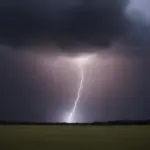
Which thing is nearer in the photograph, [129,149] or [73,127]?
[129,149]

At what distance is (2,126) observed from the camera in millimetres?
41094

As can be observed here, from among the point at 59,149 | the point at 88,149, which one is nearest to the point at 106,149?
the point at 88,149

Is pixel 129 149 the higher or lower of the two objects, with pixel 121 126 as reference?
lower

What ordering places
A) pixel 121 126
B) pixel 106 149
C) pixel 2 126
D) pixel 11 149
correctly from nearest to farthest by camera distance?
pixel 11 149
pixel 106 149
pixel 2 126
pixel 121 126

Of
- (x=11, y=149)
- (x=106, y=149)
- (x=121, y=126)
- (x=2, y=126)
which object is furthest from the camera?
(x=121, y=126)

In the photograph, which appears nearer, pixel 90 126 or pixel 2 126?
pixel 2 126

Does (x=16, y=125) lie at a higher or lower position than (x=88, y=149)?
higher

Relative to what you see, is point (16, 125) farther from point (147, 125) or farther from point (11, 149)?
point (11, 149)

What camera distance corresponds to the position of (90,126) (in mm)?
45000

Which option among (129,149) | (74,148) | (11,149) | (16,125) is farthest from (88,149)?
(16,125)

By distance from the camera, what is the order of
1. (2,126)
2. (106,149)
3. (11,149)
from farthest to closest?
(2,126) < (106,149) < (11,149)

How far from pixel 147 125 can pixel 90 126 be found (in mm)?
6854

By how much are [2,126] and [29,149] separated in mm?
22392

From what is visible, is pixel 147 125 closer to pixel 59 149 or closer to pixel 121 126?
pixel 121 126
